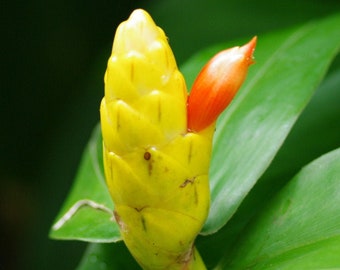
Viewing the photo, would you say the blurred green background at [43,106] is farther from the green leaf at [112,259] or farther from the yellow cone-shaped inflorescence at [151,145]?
the yellow cone-shaped inflorescence at [151,145]

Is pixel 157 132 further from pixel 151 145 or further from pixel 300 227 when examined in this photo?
pixel 300 227

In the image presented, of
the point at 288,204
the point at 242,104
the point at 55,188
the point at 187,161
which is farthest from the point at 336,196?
the point at 55,188

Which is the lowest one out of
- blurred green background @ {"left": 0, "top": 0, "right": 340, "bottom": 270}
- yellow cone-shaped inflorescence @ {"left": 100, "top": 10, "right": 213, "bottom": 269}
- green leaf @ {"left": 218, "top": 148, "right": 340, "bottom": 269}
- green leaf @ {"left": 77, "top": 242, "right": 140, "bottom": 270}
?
blurred green background @ {"left": 0, "top": 0, "right": 340, "bottom": 270}

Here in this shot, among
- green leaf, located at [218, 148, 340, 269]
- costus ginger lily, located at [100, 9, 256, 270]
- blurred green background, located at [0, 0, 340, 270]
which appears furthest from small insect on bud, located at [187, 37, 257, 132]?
blurred green background, located at [0, 0, 340, 270]

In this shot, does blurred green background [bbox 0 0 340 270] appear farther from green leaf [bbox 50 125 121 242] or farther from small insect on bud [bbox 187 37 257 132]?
small insect on bud [bbox 187 37 257 132]

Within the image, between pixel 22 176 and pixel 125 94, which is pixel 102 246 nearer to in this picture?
pixel 125 94

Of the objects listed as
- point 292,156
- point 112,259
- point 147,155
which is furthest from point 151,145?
point 292,156
